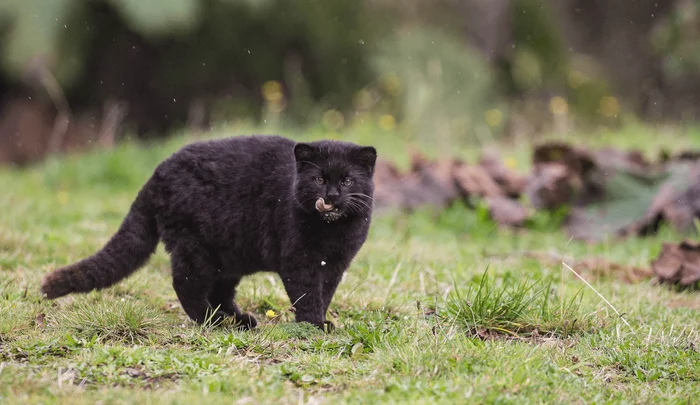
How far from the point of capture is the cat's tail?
3.83 m

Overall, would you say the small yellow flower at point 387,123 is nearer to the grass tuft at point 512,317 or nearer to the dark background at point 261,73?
the dark background at point 261,73

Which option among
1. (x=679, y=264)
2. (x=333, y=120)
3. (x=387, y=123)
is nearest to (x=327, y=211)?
(x=679, y=264)

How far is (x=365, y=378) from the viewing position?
10.3 ft

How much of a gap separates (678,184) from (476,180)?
5.72 ft

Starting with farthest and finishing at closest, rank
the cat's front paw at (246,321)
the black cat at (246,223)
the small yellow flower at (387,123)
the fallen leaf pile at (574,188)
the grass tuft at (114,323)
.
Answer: the small yellow flower at (387,123), the fallen leaf pile at (574,188), the cat's front paw at (246,321), the black cat at (246,223), the grass tuft at (114,323)

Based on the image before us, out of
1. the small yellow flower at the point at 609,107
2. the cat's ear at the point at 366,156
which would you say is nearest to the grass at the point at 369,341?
the cat's ear at the point at 366,156

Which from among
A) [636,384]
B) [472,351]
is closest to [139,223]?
[472,351]

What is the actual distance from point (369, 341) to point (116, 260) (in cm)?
143

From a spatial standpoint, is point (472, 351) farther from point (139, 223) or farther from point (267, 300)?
point (139, 223)

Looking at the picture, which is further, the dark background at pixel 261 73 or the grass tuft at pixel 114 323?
the dark background at pixel 261 73

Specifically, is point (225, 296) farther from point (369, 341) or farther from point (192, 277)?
point (369, 341)

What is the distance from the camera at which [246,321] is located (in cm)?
400

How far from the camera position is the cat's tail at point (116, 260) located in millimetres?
3830

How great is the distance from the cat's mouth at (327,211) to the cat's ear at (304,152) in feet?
0.81
